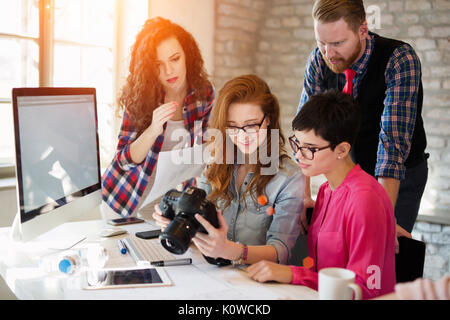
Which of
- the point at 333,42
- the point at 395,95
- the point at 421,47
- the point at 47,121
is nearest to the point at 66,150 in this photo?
the point at 47,121

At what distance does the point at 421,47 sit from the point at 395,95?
1905mm

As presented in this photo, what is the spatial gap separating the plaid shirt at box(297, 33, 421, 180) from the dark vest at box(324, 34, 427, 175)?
0.03 metres

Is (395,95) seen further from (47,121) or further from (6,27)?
(6,27)

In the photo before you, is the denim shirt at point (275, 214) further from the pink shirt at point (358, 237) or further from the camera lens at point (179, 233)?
the camera lens at point (179, 233)

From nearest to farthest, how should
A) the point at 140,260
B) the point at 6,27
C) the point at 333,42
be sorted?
the point at 140,260
the point at 333,42
the point at 6,27

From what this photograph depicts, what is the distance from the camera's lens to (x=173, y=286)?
122 cm

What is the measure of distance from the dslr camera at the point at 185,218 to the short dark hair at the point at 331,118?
0.40 meters

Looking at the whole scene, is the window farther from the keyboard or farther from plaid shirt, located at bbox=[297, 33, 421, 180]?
plaid shirt, located at bbox=[297, 33, 421, 180]

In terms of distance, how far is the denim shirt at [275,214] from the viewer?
A: 4.90 feet

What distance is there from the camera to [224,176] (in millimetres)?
1697

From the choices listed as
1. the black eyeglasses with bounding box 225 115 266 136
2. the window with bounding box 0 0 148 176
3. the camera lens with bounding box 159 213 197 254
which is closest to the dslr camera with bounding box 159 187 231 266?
the camera lens with bounding box 159 213 197 254

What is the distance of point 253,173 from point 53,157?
24.4 inches

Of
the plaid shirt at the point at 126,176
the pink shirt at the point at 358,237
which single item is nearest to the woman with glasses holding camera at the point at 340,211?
→ the pink shirt at the point at 358,237
